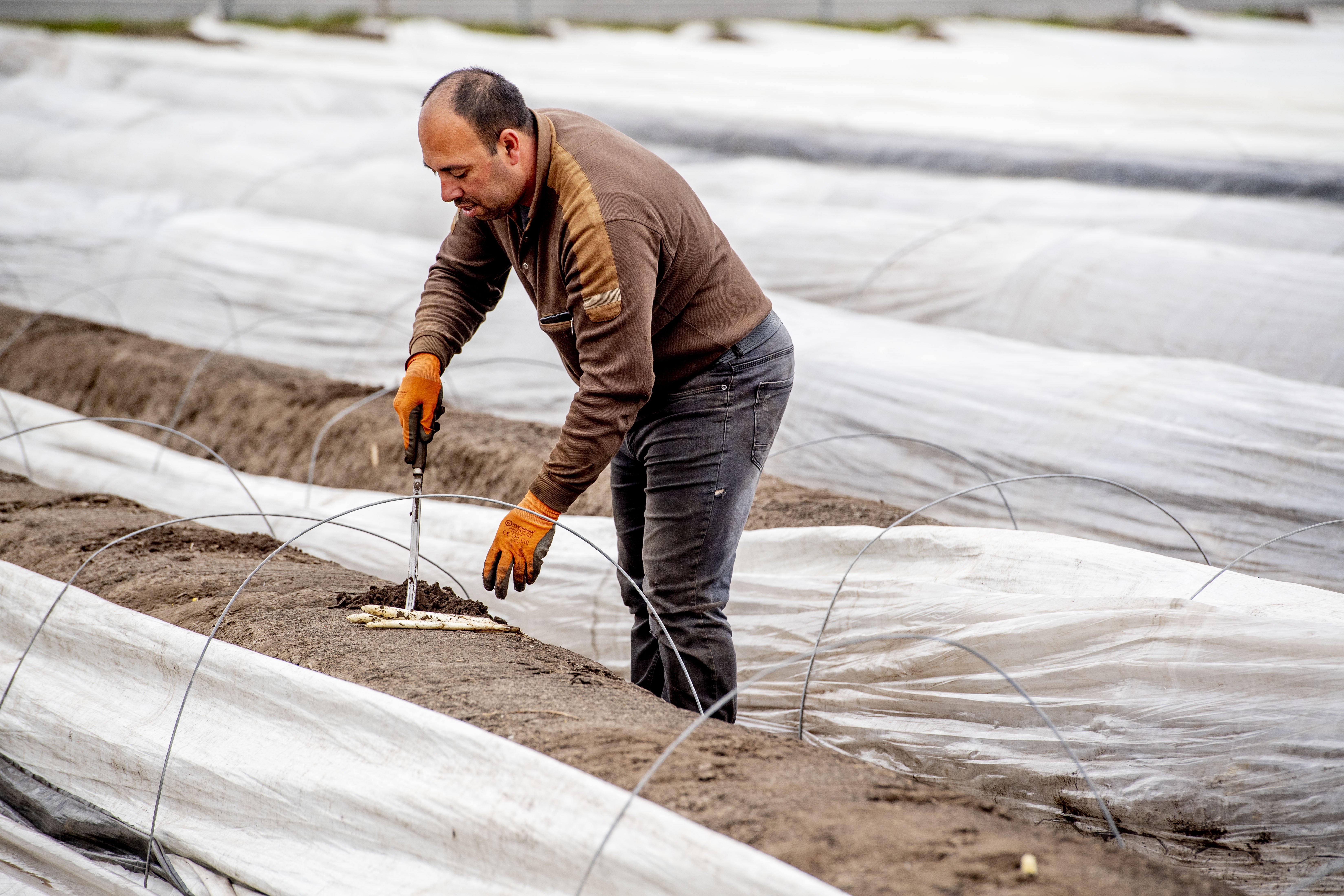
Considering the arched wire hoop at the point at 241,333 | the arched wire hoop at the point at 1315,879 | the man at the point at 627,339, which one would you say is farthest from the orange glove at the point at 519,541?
the arched wire hoop at the point at 241,333

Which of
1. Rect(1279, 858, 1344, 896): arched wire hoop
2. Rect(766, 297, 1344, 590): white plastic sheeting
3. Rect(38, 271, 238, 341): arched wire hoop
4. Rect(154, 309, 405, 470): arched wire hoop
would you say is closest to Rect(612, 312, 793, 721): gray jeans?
Rect(1279, 858, 1344, 896): arched wire hoop

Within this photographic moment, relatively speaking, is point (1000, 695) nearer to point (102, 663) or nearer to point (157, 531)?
point (102, 663)

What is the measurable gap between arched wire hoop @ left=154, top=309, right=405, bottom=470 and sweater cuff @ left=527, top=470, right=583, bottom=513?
3.10 meters

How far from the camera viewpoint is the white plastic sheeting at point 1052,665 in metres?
2.52

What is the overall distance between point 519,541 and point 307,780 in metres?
0.71

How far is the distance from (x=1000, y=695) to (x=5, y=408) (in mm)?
4672

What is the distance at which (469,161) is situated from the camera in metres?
2.27

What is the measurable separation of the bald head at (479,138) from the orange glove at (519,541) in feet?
2.35

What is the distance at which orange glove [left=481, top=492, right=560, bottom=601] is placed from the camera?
2.45 meters

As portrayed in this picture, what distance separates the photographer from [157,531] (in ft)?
12.4

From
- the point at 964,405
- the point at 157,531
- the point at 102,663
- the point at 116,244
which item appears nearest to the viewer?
the point at 102,663

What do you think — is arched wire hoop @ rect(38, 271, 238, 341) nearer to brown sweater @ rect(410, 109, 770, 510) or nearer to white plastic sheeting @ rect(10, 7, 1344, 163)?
white plastic sheeting @ rect(10, 7, 1344, 163)

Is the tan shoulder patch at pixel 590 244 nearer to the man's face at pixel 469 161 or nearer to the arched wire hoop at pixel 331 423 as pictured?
the man's face at pixel 469 161

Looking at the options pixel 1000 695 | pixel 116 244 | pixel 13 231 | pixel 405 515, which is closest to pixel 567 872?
pixel 1000 695
